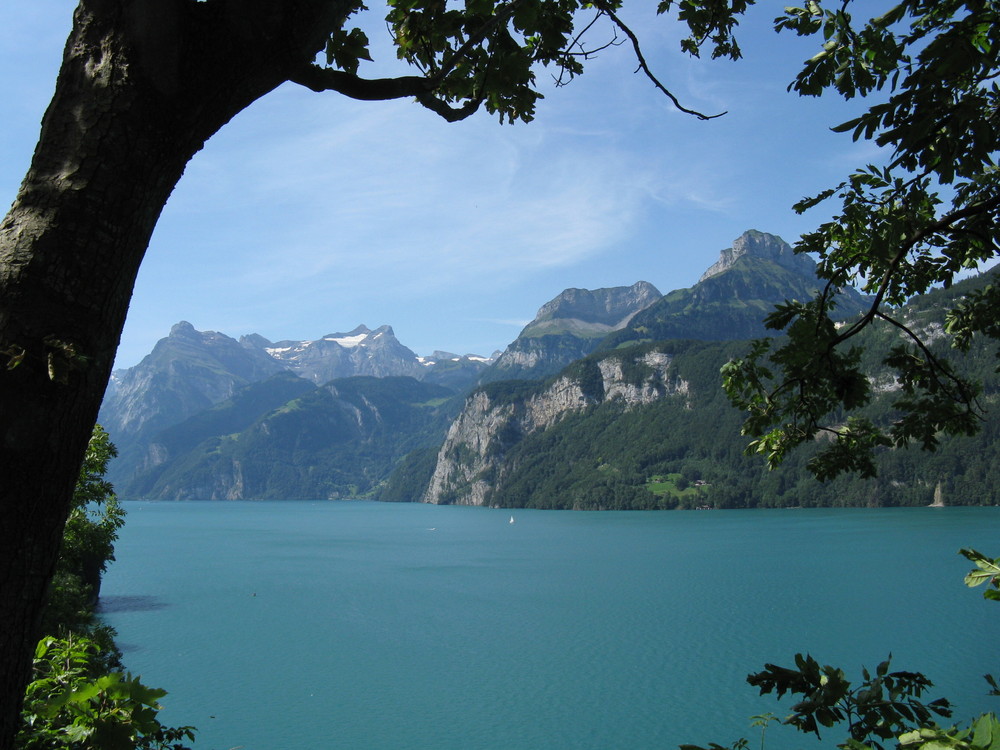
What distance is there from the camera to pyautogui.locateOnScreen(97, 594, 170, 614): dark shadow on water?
49781mm

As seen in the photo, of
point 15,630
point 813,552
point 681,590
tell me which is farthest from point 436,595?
point 15,630

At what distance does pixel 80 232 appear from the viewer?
1663 millimetres

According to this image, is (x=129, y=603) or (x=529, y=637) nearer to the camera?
(x=529, y=637)

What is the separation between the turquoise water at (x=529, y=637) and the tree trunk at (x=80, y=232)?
26266 millimetres

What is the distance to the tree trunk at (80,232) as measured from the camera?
1.59 metres

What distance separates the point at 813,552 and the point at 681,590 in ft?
103

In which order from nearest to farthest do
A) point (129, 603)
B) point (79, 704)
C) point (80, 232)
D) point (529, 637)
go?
point (80, 232) < point (79, 704) < point (529, 637) < point (129, 603)

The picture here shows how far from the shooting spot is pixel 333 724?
2672 centimetres

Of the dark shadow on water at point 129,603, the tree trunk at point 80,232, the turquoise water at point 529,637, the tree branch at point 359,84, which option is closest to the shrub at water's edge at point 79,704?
the tree trunk at point 80,232

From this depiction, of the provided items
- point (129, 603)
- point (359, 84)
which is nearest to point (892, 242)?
point (359, 84)

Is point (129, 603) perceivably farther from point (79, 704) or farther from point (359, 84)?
point (359, 84)

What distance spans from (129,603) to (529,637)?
33.8 metres

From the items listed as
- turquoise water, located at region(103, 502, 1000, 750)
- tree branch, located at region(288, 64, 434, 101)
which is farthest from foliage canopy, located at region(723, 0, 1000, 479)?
turquoise water, located at region(103, 502, 1000, 750)

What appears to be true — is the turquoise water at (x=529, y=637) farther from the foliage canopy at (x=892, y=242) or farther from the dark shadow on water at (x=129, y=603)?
the foliage canopy at (x=892, y=242)
